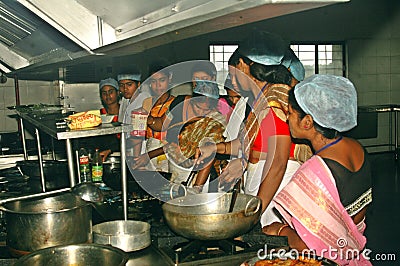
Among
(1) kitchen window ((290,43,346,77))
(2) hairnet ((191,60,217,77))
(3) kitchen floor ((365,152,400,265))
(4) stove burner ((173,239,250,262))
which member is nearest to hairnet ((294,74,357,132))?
(4) stove burner ((173,239,250,262))

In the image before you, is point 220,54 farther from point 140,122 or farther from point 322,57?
point 140,122

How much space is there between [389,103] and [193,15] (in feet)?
30.8

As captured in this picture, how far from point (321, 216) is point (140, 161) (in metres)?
1.78

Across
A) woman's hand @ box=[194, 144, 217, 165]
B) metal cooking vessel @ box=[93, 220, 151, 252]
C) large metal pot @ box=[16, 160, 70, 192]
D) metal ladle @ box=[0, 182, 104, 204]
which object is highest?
woman's hand @ box=[194, 144, 217, 165]

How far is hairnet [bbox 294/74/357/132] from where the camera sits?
2.34 metres

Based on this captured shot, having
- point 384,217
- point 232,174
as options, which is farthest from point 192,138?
point 384,217

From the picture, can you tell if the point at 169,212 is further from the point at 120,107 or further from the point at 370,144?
the point at 370,144

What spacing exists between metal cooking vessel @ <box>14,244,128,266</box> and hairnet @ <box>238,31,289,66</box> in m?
1.66

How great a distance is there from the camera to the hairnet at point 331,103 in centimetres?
234

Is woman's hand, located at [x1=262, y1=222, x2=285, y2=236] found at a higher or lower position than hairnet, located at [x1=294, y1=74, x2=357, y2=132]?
lower

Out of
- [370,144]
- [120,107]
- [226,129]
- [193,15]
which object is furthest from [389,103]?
[193,15]

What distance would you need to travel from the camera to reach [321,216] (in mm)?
2227

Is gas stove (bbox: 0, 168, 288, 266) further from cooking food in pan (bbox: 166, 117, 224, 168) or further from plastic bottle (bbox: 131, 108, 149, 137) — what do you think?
plastic bottle (bbox: 131, 108, 149, 137)

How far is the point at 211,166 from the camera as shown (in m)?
3.45
